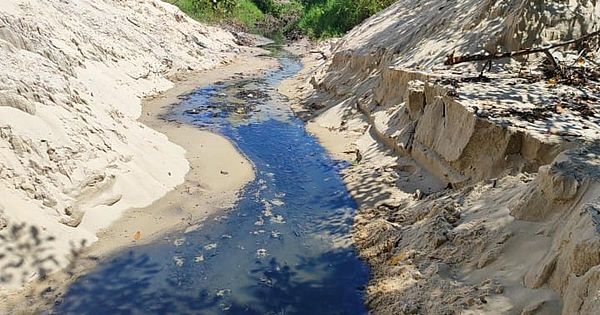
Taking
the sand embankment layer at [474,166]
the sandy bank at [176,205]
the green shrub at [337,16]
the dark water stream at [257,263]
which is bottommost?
the dark water stream at [257,263]

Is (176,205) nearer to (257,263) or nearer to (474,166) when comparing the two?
(257,263)

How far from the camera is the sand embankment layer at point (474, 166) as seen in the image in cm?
470

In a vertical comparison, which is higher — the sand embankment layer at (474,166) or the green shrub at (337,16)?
the green shrub at (337,16)

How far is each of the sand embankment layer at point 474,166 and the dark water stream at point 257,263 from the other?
0.38 m

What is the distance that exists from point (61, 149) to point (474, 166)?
19.3 feet

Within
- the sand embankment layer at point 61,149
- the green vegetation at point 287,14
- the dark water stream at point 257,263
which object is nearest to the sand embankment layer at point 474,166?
the dark water stream at point 257,263

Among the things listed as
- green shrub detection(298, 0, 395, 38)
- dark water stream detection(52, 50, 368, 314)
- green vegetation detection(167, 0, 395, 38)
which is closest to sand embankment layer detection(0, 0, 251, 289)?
dark water stream detection(52, 50, 368, 314)

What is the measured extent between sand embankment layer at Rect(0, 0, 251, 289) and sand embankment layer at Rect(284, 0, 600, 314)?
320 centimetres

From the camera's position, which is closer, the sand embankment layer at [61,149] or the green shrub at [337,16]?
the sand embankment layer at [61,149]

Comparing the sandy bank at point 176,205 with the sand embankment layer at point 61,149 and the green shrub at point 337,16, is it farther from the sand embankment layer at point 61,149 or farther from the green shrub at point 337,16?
the green shrub at point 337,16

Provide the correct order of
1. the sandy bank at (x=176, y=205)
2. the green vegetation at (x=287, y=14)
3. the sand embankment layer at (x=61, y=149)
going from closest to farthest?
1. the sandy bank at (x=176, y=205)
2. the sand embankment layer at (x=61, y=149)
3. the green vegetation at (x=287, y=14)

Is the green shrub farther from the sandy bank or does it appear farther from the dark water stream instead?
the dark water stream

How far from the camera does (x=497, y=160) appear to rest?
22.8 ft

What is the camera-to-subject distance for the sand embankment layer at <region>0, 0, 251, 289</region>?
22.2ft
